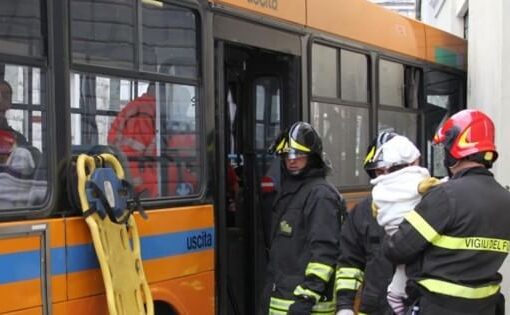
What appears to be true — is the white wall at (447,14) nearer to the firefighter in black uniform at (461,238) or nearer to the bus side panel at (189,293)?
the bus side panel at (189,293)

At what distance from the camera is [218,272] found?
4.40 meters

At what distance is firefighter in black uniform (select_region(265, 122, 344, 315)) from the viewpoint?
3.86m

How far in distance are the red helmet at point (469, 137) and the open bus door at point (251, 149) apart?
2119 millimetres

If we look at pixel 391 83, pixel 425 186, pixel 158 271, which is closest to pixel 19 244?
pixel 158 271

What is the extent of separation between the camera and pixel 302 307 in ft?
12.6

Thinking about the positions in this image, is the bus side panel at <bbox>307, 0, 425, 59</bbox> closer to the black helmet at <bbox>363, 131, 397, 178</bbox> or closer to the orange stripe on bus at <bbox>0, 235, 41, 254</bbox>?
the black helmet at <bbox>363, 131, 397, 178</bbox>

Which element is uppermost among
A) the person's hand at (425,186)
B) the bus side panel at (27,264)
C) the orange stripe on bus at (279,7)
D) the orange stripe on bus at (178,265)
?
the orange stripe on bus at (279,7)

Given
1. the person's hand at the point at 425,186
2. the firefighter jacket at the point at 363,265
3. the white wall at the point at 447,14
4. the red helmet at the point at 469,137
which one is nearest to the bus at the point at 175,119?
the firefighter jacket at the point at 363,265

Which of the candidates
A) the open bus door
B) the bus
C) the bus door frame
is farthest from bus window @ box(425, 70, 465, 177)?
the bus door frame

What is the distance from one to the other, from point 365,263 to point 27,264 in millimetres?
1739

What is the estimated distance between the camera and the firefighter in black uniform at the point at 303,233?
3861mm

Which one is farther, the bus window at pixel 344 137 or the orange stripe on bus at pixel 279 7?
the bus window at pixel 344 137

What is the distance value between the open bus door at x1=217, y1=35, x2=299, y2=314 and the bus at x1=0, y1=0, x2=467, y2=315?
0.4 inches

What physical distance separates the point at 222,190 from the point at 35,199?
4.69ft
